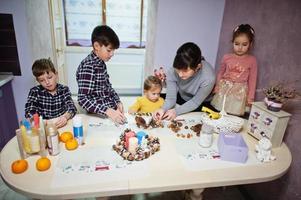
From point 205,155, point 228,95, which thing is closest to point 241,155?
point 205,155

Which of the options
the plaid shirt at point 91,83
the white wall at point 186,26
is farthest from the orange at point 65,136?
the white wall at point 186,26

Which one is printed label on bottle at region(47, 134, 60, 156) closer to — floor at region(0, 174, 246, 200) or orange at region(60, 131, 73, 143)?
orange at region(60, 131, 73, 143)

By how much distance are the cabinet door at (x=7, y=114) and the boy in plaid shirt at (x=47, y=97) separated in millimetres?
833

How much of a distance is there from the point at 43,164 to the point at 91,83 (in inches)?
23.0

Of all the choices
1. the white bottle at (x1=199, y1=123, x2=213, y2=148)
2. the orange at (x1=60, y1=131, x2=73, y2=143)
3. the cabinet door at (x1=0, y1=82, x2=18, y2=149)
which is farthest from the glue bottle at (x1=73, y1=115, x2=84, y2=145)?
the cabinet door at (x1=0, y1=82, x2=18, y2=149)

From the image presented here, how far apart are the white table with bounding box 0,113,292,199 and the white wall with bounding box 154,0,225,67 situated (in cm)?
135

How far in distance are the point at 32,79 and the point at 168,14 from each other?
5.12 feet

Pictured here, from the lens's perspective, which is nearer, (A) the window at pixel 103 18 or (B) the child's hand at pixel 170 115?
(B) the child's hand at pixel 170 115

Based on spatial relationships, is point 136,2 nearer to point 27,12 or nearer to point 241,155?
point 27,12

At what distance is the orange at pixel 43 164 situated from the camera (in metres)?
0.89

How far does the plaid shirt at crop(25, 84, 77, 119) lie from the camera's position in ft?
4.51

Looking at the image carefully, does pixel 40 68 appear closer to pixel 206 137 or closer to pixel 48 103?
pixel 48 103

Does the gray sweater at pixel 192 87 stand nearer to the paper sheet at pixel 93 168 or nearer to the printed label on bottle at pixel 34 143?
the paper sheet at pixel 93 168

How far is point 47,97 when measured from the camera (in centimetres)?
142
